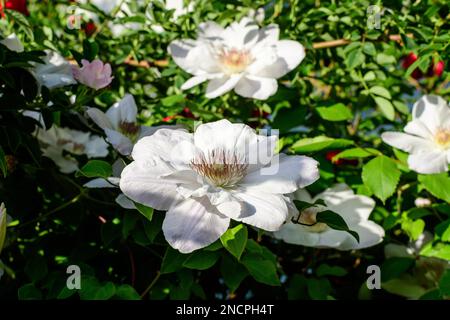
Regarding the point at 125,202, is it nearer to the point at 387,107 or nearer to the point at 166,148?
the point at 166,148

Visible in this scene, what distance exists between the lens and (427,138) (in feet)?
3.28

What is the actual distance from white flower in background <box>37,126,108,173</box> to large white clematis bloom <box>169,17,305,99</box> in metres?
0.23

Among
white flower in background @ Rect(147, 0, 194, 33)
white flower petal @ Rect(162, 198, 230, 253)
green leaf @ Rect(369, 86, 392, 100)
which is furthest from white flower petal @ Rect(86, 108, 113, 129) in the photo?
green leaf @ Rect(369, 86, 392, 100)

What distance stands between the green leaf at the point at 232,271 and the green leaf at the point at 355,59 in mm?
441

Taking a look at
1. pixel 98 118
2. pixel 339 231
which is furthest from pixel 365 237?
pixel 98 118

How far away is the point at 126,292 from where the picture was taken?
0.77 m

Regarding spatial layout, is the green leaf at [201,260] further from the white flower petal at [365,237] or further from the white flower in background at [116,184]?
the white flower petal at [365,237]

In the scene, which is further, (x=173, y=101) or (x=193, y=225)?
(x=173, y=101)

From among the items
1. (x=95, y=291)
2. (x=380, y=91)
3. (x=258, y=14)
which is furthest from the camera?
(x=258, y=14)

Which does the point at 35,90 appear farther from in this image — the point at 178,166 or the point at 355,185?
the point at 355,185

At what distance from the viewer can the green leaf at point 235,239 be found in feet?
2.13

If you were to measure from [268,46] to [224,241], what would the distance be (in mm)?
500

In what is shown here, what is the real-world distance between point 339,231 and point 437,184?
0.18 metres

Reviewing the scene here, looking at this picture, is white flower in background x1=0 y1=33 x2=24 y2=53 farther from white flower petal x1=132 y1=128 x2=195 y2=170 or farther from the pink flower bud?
white flower petal x1=132 y1=128 x2=195 y2=170
